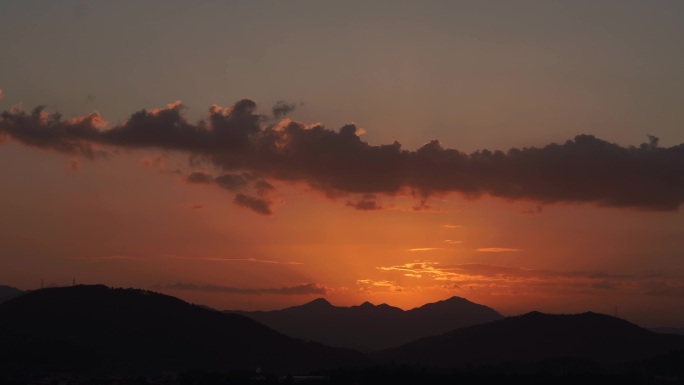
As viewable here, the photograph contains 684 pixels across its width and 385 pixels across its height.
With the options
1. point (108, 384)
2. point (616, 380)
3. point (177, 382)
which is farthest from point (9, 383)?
point (616, 380)

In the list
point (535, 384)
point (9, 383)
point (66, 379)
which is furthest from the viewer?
point (66, 379)

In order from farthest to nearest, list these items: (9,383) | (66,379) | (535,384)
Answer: (66,379) < (535,384) < (9,383)

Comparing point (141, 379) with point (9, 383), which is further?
point (141, 379)

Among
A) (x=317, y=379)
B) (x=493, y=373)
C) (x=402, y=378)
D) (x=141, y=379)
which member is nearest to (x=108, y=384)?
(x=141, y=379)

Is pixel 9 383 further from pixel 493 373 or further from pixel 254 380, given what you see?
pixel 493 373

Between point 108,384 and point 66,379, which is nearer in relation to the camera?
point 108,384

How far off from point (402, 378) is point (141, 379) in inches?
2065

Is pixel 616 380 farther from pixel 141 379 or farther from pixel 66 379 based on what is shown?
pixel 66 379

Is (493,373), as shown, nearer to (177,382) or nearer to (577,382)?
(577,382)

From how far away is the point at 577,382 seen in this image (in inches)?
7146

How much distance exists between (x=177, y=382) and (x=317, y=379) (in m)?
27.5

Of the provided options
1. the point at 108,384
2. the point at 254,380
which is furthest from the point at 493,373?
the point at 108,384

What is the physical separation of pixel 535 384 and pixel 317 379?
4268 cm

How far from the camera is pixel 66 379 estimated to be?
19338 cm
